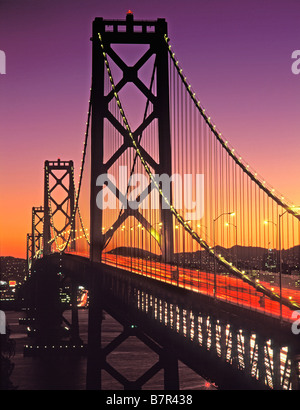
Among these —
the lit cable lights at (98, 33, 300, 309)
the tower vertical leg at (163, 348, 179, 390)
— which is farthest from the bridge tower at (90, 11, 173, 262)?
the tower vertical leg at (163, 348, 179, 390)

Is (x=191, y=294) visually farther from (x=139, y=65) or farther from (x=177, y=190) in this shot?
(x=139, y=65)

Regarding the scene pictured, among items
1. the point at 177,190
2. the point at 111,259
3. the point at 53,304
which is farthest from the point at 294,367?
the point at 53,304

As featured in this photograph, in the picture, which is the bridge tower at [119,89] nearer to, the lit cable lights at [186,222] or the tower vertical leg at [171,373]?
the lit cable lights at [186,222]

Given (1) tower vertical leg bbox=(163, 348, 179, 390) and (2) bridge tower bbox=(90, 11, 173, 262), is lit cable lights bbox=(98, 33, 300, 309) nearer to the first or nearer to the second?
(2) bridge tower bbox=(90, 11, 173, 262)

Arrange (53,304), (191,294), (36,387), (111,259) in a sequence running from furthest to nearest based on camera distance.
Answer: (53,304)
(36,387)
(111,259)
(191,294)

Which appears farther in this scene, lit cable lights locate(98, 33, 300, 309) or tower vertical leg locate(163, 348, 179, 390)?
tower vertical leg locate(163, 348, 179, 390)

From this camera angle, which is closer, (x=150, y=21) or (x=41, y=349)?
(x=150, y=21)

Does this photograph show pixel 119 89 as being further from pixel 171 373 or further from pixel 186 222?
pixel 171 373

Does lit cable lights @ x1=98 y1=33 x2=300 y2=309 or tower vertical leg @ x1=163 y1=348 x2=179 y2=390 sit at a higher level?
lit cable lights @ x1=98 y1=33 x2=300 y2=309
